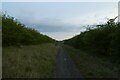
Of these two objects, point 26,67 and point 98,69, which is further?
point 98,69

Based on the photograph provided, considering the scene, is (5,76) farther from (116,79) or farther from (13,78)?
(116,79)

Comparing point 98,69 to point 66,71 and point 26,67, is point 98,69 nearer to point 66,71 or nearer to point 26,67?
point 66,71

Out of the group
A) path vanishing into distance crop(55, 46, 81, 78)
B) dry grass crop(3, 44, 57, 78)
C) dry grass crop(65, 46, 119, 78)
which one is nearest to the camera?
dry grass crop(3, 44, 57, 78)

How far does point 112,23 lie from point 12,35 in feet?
45.3

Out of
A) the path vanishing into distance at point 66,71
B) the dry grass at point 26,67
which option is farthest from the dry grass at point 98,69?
the dry grass at point 26,67

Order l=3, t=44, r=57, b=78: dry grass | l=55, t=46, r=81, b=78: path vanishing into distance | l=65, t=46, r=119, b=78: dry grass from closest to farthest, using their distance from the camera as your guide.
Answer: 1. l=3, t=44, r=57, b=78: dry grass
2. l=55, t=46, r=81, b=78: path vanishing into distance
3. l=65, t=46, r=119, b=78: dry grass

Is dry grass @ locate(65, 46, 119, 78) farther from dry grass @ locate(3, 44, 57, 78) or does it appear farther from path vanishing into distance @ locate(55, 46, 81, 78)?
dry grass @ locate(3, 44, 57, 78)

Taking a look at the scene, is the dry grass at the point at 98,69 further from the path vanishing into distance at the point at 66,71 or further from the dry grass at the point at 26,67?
the dry grass at the point at 26,67

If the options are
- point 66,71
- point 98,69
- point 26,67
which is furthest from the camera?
point 98,69

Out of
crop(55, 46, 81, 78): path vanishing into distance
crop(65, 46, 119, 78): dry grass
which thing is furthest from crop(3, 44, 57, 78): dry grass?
crop(65, 46, 119, 78): dry grass

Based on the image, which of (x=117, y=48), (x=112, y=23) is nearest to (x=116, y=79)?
(x=117, y=48)

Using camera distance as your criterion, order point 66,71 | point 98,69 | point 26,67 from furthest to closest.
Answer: point 98,69 → point 26,67 → point 66,71

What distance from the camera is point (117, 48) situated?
58.5ft

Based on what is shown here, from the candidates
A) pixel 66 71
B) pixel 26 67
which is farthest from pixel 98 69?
pixel 26 67
